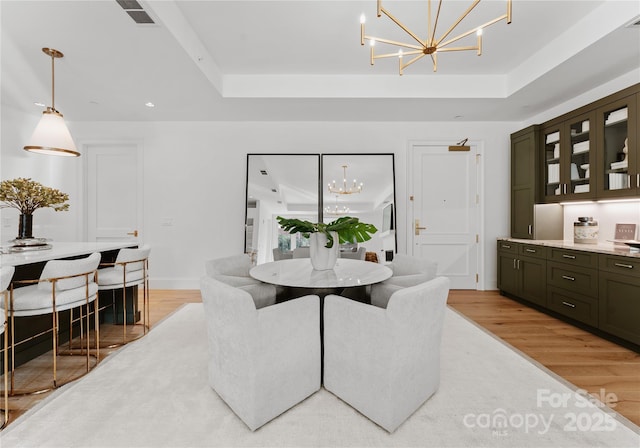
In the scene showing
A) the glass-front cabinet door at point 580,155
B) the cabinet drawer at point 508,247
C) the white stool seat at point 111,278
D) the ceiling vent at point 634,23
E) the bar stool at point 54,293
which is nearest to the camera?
the bar stool at point 54,293

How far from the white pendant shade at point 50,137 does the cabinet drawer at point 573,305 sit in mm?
5375

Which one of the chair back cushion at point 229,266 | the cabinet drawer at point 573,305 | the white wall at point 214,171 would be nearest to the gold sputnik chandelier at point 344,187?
the white wall at point 214,171

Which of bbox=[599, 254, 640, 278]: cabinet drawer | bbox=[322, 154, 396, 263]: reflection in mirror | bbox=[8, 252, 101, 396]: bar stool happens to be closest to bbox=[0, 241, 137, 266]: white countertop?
bbox=[8, 252, 101, 396]: bar stool

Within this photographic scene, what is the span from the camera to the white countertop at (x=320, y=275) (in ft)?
5.89

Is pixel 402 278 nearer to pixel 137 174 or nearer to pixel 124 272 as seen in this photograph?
pixel 124 272

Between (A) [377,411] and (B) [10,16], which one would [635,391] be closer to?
(A) [377,411]

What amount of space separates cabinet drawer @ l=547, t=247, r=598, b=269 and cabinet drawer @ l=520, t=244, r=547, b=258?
8 centimetres

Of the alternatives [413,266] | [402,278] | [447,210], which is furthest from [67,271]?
[447,210]

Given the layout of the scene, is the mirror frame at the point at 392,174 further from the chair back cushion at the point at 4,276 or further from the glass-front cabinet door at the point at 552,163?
the chair back cushion at the point at 4,276

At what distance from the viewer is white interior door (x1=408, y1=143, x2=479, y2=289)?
448cm

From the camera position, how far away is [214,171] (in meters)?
4.55

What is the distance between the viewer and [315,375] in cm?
170

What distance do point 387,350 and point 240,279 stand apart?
1.26 meters

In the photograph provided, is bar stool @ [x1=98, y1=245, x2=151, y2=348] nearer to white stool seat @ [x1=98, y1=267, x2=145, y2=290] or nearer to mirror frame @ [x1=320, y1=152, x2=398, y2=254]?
white stool seat @ [x1=98, y1=267, x2=145, y2=290]
